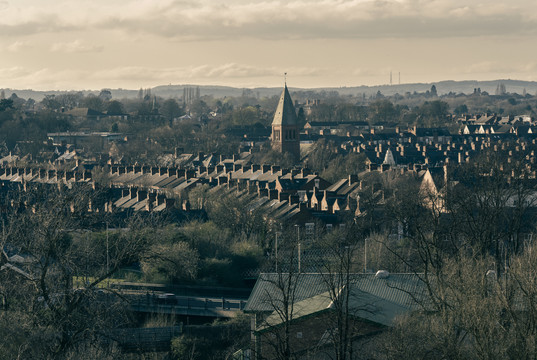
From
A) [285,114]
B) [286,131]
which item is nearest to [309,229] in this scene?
[286,131]

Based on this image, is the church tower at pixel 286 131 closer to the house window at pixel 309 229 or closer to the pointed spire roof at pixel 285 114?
the pointed spire roof at pixel 285 114

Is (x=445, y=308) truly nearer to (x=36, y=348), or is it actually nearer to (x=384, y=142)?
(x=36, y=348)

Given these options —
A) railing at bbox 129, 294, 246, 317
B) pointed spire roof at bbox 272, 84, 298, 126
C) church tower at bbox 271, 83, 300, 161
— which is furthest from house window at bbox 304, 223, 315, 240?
pointed spire roof at bbox 272, 84, 298, 126

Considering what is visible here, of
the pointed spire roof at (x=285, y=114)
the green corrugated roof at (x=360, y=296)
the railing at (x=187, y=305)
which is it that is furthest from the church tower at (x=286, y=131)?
the green corrugated roof at (x=360, y=296)

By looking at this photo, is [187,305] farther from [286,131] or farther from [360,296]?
[286,131]

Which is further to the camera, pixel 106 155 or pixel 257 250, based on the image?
pixel 106 155

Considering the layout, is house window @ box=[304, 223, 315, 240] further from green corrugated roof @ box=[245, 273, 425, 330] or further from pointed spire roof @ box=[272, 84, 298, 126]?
pointed spire roof @ box=[272, 84, 298, 126]

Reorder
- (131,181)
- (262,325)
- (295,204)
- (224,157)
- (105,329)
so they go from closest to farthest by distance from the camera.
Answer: (105,329) → (262,325) → (295,204) → (131,181) → (224,157)

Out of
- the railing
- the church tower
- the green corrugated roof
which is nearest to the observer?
the green corrugated roof

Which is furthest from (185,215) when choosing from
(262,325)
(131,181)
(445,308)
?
(445,308)
